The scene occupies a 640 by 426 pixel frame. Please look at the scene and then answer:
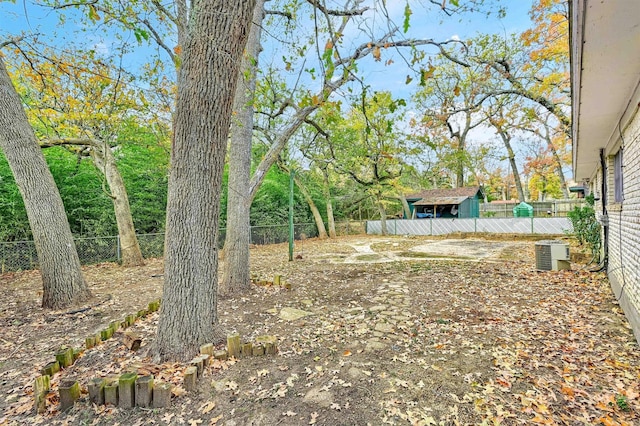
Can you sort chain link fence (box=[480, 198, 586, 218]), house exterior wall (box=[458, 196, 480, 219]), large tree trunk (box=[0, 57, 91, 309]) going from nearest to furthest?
1. large tree trunk (box=[0, 57, 91, 309])
2. chain link fence (box=[480, 198, 586, 218])
3. house exterior wall (box=[458, 196, 480, 219])

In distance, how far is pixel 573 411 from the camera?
81.7 inches

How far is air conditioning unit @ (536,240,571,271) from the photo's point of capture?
6375mm

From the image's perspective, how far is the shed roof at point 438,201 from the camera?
2020 cm

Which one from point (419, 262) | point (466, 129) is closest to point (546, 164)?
point (466, 129)

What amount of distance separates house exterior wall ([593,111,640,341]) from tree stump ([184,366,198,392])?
164 inches

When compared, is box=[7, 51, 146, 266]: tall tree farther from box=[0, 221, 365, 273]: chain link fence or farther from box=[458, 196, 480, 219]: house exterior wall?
box=[458, 196, 480, 219]: house exterior wall

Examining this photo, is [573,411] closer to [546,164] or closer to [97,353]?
[97,353]

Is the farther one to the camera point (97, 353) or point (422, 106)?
point (422, 106)

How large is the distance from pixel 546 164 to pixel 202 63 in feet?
86.6

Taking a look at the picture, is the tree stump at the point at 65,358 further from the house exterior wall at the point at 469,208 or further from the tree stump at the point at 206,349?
the house exterior wall at the point at 469,208

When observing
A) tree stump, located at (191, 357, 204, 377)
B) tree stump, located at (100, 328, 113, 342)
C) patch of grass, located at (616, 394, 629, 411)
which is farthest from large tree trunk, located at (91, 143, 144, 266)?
patch of grass, located at (616, 394, 629, 411)

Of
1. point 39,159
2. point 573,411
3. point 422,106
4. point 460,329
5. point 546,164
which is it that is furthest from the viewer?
point 546,164

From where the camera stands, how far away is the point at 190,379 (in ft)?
7.74

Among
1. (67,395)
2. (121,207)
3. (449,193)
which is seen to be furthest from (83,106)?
(449,193)
